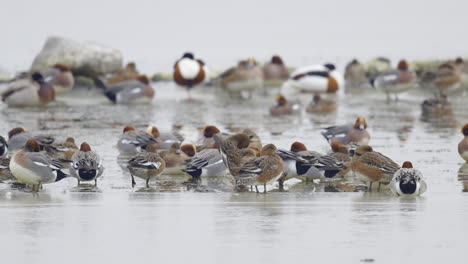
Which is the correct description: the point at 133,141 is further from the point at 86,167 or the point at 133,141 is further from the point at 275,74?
the point at 275,74

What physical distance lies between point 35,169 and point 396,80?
38.7ft

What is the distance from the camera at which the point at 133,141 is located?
42.2 feet

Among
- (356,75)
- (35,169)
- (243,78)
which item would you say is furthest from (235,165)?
(356,75)

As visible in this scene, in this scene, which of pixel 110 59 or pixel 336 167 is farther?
pixel 110 59

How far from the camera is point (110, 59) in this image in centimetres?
2347

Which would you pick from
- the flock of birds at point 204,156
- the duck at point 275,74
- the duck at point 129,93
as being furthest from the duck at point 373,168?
the duck at point 275,74

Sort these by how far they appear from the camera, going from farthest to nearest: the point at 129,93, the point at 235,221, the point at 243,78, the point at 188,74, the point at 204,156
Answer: the point at 188,74
the point at 243,78
the point at 129,93
the point at 204,156
the point at 235,221

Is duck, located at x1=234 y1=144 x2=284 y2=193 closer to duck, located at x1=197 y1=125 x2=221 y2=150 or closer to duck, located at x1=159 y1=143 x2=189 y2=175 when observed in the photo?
duck, located at x1=159 y1=143 x2=189 y2=175

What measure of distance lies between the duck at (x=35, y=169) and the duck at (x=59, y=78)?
9.97m

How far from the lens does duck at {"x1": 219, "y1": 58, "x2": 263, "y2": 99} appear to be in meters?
21.2

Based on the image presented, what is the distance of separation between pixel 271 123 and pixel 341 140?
3375mm

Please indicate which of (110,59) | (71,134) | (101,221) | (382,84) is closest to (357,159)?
(101,221)

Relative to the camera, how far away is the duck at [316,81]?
71.8 feet

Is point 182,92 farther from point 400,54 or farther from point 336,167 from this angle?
point 336,167
